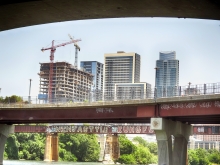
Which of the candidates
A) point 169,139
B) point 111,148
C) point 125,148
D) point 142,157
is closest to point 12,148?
point 111,148

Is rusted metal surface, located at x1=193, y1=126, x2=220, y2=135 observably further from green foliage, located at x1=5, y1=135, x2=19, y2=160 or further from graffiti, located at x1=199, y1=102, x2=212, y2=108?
green foliage, located at x1=5, y1=135, x2=19, y2=160

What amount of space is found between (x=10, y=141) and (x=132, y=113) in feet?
234

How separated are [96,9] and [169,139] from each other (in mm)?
42009

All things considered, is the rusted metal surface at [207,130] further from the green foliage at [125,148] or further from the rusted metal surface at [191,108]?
the green foliage at [125,148]

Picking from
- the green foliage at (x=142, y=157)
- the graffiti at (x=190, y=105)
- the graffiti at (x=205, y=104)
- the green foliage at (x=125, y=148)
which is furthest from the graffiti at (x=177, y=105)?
Result: the green foliage at (x=125, y=148)

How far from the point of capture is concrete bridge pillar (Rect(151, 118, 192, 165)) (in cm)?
4716

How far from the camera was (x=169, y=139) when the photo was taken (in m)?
49.3

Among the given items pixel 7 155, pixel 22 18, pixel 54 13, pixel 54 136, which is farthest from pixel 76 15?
pixel 7 155

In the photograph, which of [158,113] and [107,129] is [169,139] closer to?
[158,113]

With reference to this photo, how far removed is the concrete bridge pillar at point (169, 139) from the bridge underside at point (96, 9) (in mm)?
38024

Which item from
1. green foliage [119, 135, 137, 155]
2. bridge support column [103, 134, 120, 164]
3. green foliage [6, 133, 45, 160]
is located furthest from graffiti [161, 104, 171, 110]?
green foliage [119, 135, 137, 155]

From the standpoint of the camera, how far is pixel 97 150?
4882 inches

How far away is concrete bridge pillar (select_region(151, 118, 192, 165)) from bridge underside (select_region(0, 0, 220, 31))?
3802 centimetres

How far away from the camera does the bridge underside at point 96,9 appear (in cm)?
808
